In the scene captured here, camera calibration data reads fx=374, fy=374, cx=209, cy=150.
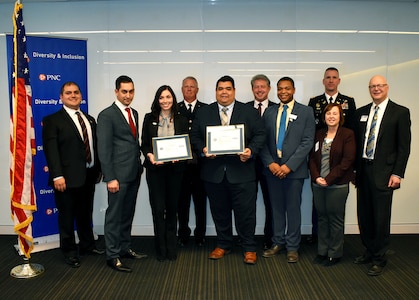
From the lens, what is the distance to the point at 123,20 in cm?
446

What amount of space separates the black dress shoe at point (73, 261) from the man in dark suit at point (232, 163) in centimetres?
139

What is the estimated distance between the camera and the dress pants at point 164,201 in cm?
347

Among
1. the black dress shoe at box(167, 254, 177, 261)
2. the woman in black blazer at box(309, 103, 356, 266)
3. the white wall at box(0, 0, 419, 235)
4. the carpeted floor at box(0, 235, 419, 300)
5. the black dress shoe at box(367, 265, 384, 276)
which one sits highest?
the white wall at box(0, 0, 419, 235)

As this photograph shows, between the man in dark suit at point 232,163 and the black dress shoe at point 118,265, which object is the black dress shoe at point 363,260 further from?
the black dress shoe at point 118,265

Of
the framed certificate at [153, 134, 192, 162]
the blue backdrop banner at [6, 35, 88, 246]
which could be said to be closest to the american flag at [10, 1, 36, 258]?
the blue backdrop banner at [6, 35, 88, 246]

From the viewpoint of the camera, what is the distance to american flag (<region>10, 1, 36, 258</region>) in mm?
3305

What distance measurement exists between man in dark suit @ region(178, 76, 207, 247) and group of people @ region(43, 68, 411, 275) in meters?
0.43

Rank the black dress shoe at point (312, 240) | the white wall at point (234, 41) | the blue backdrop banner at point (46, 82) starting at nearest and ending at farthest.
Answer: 1. the blue backdrop banner at point (46, 82)
2. the black dress shoe at point (312, 240)
3. the white wall at point (234, 41)

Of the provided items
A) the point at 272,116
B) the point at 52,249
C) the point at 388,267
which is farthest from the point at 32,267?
the point at 388,267

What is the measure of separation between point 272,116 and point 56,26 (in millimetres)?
2839

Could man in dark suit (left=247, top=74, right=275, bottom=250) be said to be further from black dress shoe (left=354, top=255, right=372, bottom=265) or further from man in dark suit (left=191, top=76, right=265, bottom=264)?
black dress shoe (left=354, top=255, right=372, bottom=265)

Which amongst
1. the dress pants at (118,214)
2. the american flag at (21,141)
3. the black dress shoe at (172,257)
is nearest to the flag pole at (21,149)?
the american flag at (21,141)

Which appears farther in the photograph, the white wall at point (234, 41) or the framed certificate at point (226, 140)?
the white wall at point (234, 41)

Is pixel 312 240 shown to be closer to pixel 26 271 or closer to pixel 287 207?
pixel 287 207
